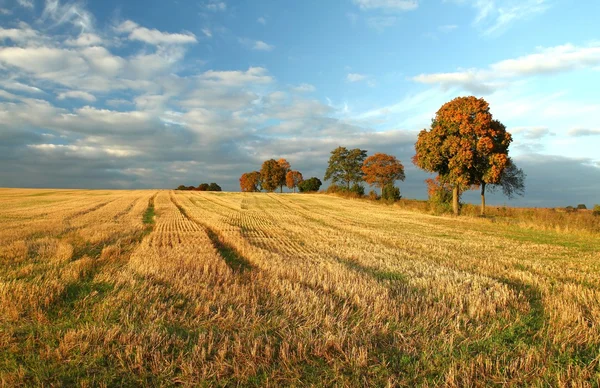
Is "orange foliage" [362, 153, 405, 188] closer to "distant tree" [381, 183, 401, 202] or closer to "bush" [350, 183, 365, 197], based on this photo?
"bush" [350, 183, 365, 197]

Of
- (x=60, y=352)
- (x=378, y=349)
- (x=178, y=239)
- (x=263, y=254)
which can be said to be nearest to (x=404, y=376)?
(x=378, y=349)

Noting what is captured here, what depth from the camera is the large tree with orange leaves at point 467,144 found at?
31703 mm

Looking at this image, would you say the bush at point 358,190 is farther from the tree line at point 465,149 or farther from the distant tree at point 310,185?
the distant tree at point 310,185

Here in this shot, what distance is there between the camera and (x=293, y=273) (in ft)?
28.5

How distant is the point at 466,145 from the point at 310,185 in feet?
256

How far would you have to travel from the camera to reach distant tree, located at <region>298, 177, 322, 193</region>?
109 m

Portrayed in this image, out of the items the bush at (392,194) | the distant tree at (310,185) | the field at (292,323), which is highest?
the distant tree at (310,185)

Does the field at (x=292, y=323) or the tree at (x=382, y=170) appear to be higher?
the tree at (x=382, y=170)

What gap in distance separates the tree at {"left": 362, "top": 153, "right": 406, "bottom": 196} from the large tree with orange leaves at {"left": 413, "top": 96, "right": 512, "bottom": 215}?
142ft

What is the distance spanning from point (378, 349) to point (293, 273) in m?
4.24

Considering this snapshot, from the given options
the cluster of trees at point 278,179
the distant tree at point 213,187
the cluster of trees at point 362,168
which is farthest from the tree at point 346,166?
the distant tree at point 213,187

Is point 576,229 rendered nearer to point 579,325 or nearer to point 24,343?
Result: point 579,325

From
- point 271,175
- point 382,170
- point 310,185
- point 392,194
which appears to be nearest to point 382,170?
point 382,170

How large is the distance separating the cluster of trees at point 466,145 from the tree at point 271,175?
74.9 m
